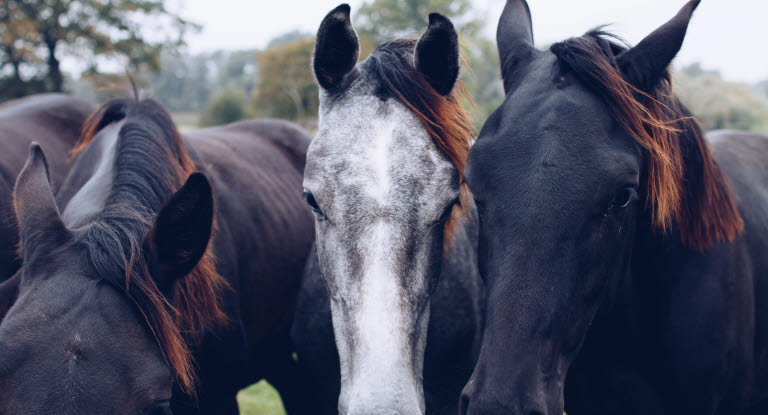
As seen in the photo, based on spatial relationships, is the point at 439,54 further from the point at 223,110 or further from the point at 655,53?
the point at 223,110

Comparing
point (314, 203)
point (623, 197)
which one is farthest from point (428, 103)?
point (623, 197)

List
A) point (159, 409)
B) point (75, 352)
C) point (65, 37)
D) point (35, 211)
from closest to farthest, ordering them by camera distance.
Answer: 1. point (75, 352)
2. point (159, 409)
3. point (35, 211)
4. point (65, 37)

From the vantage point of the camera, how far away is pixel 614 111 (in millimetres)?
2170

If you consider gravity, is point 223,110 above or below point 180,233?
below

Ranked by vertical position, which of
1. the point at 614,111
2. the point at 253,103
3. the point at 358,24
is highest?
the point at 614,111

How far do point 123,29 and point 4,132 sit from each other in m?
24.3

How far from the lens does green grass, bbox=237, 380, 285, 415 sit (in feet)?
20.9

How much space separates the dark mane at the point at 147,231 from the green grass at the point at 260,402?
12.5 feet

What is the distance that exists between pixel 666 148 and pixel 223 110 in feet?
115

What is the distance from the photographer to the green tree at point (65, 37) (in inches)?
926

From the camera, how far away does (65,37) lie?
24.4 m

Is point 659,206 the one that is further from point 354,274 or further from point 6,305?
point 6,305

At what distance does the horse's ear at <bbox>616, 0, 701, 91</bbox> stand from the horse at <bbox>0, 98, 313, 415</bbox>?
5.76 feet

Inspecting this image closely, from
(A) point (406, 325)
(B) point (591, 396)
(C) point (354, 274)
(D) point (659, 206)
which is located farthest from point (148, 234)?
(B) point (591, 396)
